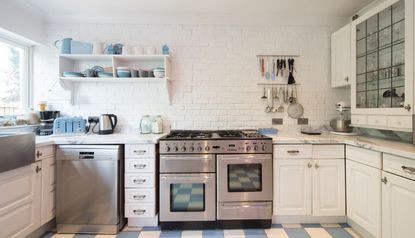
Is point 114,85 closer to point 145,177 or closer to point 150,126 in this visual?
point 150,126

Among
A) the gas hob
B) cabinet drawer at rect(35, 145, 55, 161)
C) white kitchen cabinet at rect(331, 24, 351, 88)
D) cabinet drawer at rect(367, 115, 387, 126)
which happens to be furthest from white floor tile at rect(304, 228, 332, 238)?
cabinet drawer at rect(35, 145, 55, 161)

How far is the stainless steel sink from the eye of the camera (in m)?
1.56

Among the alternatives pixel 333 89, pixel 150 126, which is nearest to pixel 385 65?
pixel 333 89

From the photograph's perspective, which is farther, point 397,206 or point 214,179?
point 214,179

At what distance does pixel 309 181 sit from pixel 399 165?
0.79 metres

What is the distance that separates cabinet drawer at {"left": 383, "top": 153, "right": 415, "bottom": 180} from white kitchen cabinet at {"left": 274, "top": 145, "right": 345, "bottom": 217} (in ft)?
1.67

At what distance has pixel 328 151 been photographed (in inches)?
85.7

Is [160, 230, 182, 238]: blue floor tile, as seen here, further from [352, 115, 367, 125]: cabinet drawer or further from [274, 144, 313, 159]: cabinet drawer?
[352, 115, 367, 125]: cabinet drawer

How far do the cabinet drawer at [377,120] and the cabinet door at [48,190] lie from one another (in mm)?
3272

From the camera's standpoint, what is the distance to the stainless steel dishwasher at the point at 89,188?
6.73 feet

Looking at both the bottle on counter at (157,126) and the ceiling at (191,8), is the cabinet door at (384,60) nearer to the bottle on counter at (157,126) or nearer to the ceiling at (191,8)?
the ceiling at (191,8)

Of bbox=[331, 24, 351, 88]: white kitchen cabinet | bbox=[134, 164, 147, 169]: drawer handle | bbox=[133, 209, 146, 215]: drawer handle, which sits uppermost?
bbox=[331, 24, 351, 88]: white kitchen cabinet

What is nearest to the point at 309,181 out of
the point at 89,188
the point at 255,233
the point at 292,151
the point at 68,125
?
the point at 292,151

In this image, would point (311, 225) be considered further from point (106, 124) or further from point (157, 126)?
point (106, 124)
